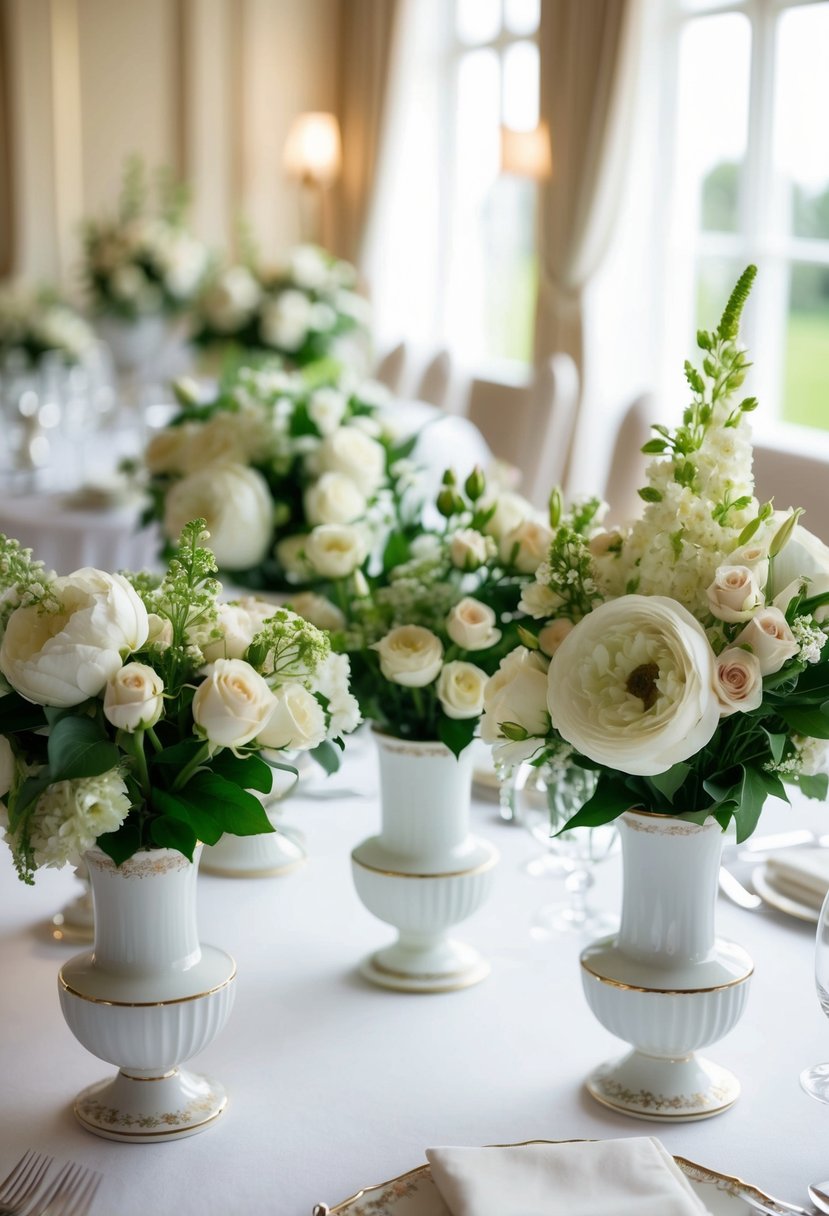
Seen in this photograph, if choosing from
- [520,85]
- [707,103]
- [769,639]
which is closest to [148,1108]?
[769,639]

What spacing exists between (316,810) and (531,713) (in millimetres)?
664

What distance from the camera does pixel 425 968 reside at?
4.18 ft

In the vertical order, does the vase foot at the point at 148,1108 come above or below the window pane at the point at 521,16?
below

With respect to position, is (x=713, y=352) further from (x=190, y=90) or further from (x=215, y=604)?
(x=190, y=90)

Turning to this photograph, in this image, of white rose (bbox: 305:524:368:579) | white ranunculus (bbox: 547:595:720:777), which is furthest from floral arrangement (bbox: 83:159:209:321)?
white ranunculus (bbox: 547:595:720:777)

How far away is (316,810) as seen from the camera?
1.66 m

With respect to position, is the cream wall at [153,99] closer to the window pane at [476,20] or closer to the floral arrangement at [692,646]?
the window pane at [476,20]

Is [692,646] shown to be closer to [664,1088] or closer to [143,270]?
[664,1088]

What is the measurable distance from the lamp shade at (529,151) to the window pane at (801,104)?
2.85ft

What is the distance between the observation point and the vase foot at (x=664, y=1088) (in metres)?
1.06

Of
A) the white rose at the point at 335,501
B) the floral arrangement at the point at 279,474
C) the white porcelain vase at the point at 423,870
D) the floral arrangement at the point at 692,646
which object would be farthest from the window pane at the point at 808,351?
the floral arrangement at the point at 692,646

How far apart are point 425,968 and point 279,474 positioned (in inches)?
33.3

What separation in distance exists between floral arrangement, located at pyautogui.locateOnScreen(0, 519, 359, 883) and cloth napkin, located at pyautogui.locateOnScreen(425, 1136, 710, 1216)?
0.88ft

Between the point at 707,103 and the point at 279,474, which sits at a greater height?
the point at 707,103
